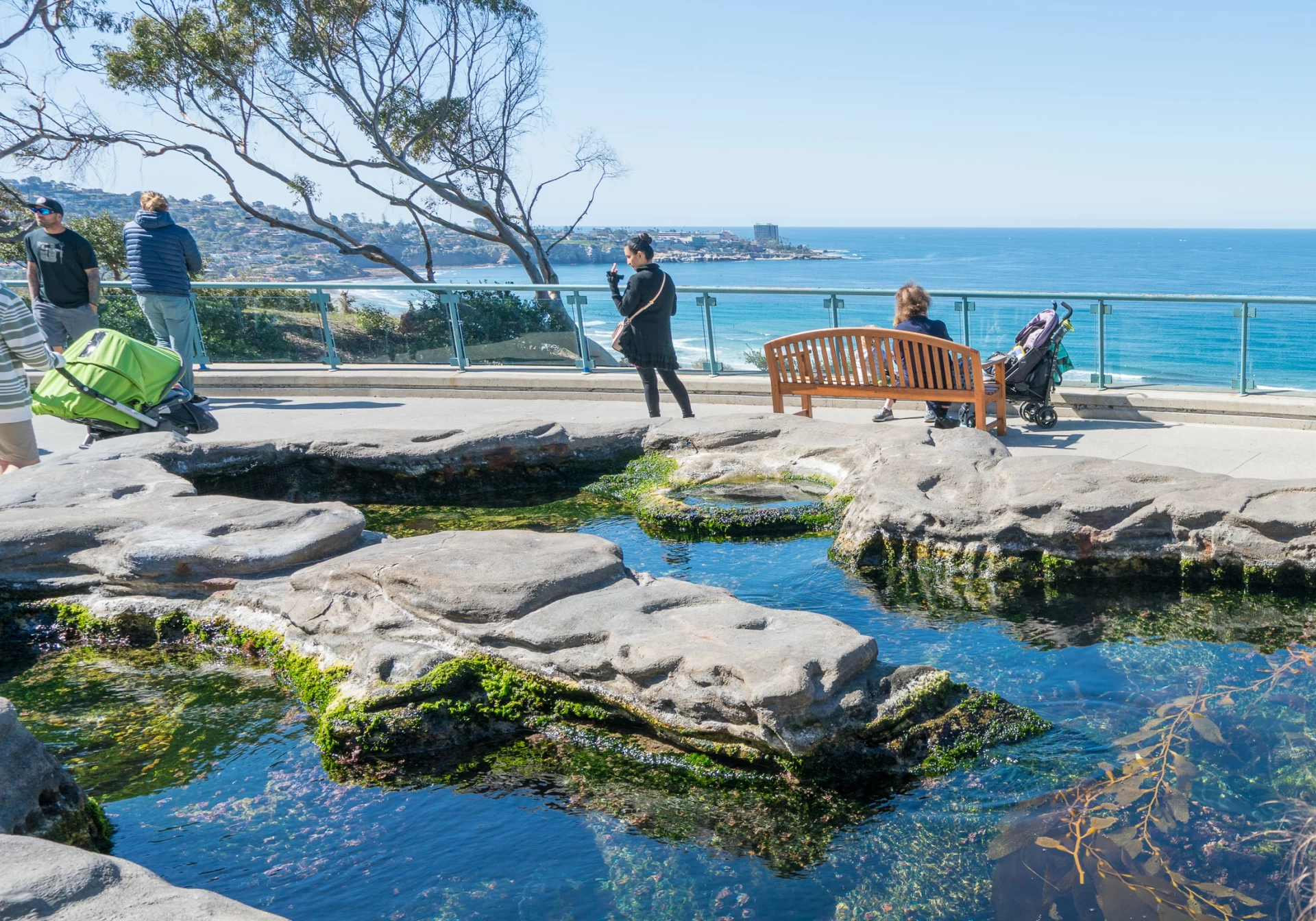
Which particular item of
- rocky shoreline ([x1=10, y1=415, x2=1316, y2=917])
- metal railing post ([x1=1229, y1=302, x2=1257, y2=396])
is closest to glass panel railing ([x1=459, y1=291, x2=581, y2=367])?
rocky shoreline ([x1=10, y1=415, x2=1316, y2=917])

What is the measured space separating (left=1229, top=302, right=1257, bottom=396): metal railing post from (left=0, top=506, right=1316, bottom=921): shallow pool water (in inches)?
195

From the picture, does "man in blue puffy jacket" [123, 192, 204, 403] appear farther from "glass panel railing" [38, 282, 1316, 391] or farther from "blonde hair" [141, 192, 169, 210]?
"glass panel railing" [38, 282, 1316, 391]

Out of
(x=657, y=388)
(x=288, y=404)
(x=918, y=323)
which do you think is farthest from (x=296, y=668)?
(x=288, y=404)

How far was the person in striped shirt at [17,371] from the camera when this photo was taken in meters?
7.73

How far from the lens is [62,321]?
10.9 meters

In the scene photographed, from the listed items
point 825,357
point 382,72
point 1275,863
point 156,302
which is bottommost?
point 1275,863

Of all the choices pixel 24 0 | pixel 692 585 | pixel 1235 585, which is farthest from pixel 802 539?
pixel 24 0

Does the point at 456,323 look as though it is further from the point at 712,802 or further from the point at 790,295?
the point at 712,802

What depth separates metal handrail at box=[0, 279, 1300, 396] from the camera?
945 cm

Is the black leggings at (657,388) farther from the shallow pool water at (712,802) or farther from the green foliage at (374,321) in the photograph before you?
the green foliage at (374,321)

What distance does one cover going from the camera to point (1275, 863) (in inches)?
134

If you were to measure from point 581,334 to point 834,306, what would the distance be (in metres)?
3.17

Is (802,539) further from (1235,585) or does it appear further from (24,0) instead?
(24,0)

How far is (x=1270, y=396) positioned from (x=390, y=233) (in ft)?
104
